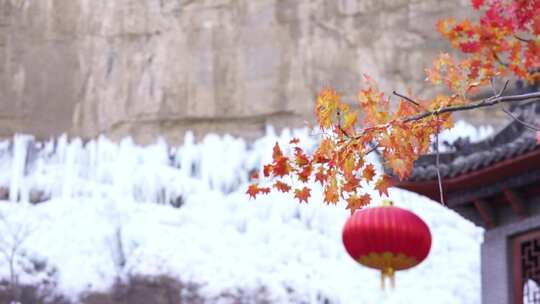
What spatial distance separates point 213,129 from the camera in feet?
92.6

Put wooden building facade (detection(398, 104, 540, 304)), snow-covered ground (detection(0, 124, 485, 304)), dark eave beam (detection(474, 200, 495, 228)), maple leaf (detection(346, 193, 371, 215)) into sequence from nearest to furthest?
maple leaf (detection(346, 193, 371, 215)), wooden building facade (detection(398, 104, 540, 304)), dark eave beam (detection(474, 200, 495, 228)), snow-covered ground (detection(0, 124, 485, 304))

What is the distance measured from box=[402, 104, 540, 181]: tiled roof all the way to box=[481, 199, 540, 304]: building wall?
0.52 metres

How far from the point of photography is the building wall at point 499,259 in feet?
27.6

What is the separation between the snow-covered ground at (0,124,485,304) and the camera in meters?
22.2

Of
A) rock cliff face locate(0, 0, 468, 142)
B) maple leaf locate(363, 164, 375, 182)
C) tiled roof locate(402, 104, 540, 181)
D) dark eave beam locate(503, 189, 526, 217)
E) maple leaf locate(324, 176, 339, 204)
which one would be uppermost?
rock cliff face locate(0, 0, 468, 142)

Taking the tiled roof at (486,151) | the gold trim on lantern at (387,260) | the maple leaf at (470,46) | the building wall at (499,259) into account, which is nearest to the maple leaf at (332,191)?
the maple leaf at (470,46)

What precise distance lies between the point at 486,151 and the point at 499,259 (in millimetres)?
870

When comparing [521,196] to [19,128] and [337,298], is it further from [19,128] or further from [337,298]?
[19,128]

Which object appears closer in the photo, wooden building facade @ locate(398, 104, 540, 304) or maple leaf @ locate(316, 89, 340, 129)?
maple leaf @ locate(316, 89, 340, 129)

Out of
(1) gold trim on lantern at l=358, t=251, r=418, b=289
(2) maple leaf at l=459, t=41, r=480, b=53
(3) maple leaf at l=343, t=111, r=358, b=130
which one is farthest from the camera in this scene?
(1) gold trim on lantern at l=358, t=251, r=418, b=289

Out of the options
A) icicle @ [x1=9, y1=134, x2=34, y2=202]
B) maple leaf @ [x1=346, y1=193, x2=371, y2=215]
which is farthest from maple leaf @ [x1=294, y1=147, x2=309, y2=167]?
icicle @ [x1=9, y1=134, x2=34, y2=202]

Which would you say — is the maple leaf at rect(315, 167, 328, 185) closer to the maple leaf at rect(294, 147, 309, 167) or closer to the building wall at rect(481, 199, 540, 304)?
the maple leaf at rect(294, 147, 309, 167)

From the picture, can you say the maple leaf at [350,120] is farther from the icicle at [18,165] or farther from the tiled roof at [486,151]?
the icicle at [18,165]

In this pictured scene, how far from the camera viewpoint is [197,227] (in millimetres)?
24359
